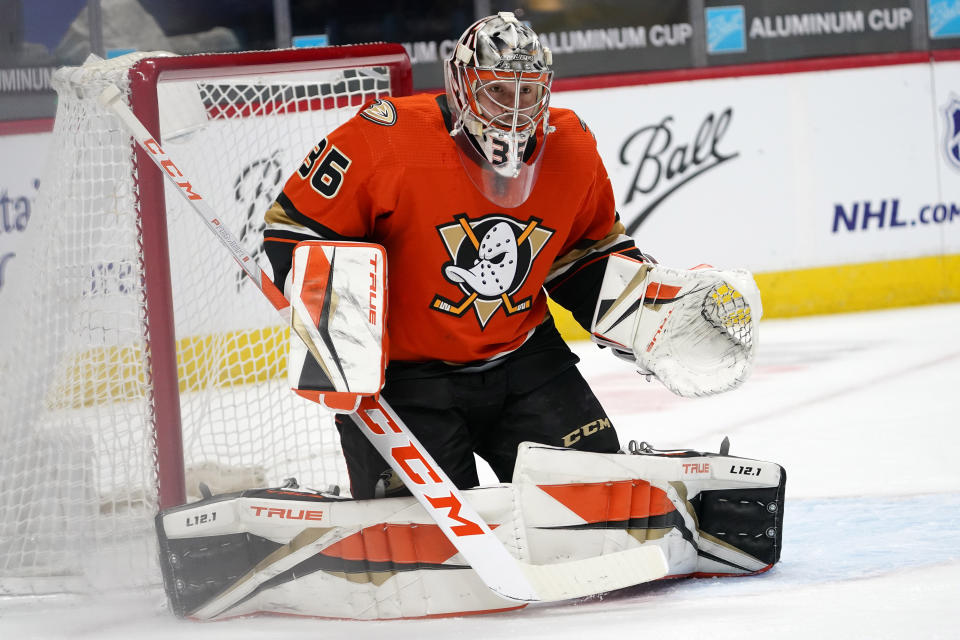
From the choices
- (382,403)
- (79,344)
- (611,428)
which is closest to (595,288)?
(611,428)

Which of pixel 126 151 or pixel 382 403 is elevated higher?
pixel 126 151

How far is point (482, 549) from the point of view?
1800 millimetres

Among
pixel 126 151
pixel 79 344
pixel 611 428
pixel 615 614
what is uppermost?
pixel 126 151

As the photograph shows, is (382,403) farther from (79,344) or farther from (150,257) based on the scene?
(79,344)

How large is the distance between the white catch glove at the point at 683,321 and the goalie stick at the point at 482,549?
1.19ft

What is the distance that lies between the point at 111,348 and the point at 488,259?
89cm

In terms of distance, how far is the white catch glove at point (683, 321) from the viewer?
2055mm

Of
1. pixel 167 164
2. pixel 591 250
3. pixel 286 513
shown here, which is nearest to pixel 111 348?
pixel 167 164

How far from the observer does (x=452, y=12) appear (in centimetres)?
516

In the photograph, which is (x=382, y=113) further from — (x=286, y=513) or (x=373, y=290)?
(x=286, y=513)

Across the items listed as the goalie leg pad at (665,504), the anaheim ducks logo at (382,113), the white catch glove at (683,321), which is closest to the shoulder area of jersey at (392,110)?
the anaheim ducks logo at (382,113)

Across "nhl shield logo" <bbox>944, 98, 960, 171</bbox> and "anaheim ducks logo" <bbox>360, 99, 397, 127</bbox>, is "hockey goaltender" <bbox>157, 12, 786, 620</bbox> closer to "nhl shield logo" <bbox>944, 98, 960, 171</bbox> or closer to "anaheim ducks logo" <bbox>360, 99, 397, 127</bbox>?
"anaheim ducks logo" <bbox>360, 99, 397, 127</bbox>

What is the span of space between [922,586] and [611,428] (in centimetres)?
60

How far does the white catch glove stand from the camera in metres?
2.05
